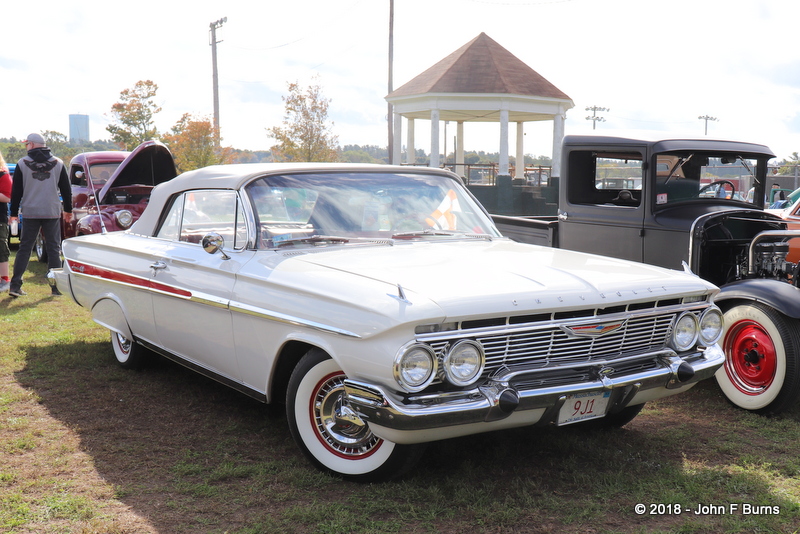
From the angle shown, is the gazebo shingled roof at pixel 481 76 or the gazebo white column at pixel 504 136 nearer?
the gazebo white column at pixel 504 136

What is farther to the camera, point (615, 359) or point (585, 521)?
point (615, 359)

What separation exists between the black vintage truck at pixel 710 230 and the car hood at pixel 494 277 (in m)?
1.18

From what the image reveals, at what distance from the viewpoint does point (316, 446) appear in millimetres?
3656

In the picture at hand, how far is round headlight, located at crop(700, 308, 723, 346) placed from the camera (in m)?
3.96

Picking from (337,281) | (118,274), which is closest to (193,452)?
(337,281)

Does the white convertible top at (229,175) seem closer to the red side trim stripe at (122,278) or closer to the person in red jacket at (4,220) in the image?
the red side trim stripe at (122,278)

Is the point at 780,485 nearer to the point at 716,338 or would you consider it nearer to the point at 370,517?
the point at 716,338

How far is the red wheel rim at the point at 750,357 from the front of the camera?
4.79 m

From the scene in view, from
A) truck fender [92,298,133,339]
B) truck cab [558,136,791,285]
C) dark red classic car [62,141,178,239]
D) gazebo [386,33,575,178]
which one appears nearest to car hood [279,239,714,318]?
truck cab [558,136,791,285]

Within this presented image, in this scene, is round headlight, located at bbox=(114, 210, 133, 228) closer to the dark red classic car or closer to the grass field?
the dark red classic car

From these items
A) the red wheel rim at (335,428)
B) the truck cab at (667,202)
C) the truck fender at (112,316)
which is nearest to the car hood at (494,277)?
the red wheel rim at (335,428)

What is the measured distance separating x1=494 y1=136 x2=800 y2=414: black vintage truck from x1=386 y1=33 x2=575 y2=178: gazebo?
18.0 metres

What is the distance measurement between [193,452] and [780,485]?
125 inches
